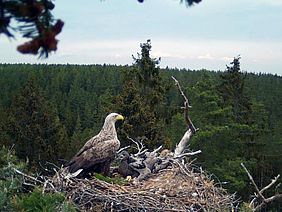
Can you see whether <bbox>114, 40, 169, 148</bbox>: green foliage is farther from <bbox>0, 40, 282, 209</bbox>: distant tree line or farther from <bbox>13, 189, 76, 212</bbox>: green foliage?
<bbox>13, 189, 76, 212</bbox>: green foliage

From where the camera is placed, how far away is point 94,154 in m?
6.68

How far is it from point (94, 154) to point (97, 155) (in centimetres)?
4

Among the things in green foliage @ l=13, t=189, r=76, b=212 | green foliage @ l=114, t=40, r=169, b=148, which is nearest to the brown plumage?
green foliage @ l=13, t=189, r=76, b=212

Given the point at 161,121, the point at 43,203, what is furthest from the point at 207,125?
the point at 43,203

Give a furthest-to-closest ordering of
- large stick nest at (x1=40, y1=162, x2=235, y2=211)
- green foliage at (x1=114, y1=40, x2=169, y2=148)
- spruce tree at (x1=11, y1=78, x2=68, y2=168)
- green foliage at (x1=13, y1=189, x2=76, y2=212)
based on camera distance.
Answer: spruce tree at (x1=11, y1=78, x2=68, y2=168) → green foliage at (x1=114, y1=40, x2=169, y2=148) → large stick nest at (x1=40, y1=162, x2=235, y2=211) → green foliage at (x1=13, y1=189, x2=76, y2=212)

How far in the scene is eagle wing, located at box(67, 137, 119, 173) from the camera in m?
6.63

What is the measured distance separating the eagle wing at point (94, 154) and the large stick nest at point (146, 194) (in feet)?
0.78

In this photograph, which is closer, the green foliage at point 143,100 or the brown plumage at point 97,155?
the brown plumage at point 97,155

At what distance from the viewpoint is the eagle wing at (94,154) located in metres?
6.63

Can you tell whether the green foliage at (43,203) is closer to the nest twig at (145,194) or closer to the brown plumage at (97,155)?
the nest twig at (145,194)

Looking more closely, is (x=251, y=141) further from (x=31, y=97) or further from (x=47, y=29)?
(x=47, y=29)

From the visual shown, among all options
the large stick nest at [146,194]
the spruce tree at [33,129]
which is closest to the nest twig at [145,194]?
the large stick nest at [146,194]

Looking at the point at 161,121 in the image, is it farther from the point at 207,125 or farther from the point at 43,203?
the point at 43,203

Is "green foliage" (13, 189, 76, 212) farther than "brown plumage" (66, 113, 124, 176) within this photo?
No
